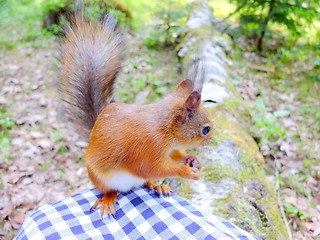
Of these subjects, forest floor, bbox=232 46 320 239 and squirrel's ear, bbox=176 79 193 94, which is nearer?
squirrel's ear, bbox=176 79 193 94

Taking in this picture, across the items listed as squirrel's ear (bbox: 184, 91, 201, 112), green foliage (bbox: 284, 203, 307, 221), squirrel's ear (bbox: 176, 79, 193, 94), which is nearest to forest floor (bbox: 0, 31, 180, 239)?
squirrel's ear (bbox: 176, 79, 193, 94)

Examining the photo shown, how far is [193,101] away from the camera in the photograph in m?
1.35

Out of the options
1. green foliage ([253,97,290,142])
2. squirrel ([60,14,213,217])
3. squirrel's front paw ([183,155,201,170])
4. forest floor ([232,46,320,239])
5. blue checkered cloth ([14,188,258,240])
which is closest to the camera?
blue checkered cloth ([14,188,258,240])

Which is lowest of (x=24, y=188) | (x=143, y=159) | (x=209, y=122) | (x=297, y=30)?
(x=24, y=188)

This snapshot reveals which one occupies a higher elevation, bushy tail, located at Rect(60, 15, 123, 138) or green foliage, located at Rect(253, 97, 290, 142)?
bushy tail, located at Rect(60, 15, 123, 138)

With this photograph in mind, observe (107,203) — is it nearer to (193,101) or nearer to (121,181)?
(121,181)

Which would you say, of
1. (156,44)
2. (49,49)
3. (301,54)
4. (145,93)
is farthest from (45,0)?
(301,54)

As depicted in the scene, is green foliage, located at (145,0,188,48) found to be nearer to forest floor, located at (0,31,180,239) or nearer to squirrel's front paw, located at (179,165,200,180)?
forest floor, located at (0,31,180,239)

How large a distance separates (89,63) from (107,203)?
1.98ft

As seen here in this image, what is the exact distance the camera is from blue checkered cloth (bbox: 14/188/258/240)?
127 centimetres

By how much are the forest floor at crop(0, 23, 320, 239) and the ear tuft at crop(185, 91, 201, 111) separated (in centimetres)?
65

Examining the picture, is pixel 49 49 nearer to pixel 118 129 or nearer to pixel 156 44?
pixel 156 44

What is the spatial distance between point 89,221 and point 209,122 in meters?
0.59

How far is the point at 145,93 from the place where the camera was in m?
3.29
